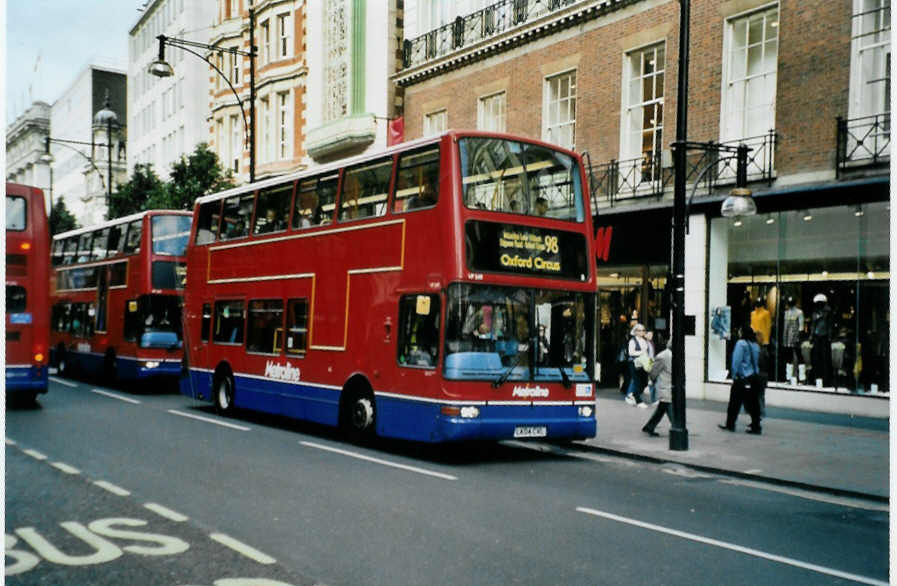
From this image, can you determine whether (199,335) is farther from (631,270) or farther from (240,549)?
(240,549)

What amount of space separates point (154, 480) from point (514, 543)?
4.30 meters

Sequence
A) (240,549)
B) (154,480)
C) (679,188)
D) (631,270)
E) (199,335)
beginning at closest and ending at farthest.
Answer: (240,549) < (154,480) < (679,188) < (199,335) < (631,270)

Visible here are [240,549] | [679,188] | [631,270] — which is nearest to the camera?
[240,549]

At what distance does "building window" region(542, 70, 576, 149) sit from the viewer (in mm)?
22375

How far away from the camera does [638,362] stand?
61.7 feet

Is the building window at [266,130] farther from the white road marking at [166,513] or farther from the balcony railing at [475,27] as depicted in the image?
the white road marking at [166,513]

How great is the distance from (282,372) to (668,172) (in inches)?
373

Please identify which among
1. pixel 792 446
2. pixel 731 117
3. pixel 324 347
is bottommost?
A: pixel 792 446

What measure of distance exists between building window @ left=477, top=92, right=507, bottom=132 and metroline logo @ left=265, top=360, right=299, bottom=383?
11.4 metres

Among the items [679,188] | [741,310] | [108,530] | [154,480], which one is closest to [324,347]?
[154,480]

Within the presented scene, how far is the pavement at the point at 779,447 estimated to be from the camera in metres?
10.8

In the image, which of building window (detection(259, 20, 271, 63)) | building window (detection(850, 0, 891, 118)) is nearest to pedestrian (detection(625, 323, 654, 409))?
building window (detection(850, 0, 891, 118))

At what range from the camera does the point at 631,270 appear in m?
21.4

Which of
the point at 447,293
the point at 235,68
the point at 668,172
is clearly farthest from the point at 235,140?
the point at 447,293
